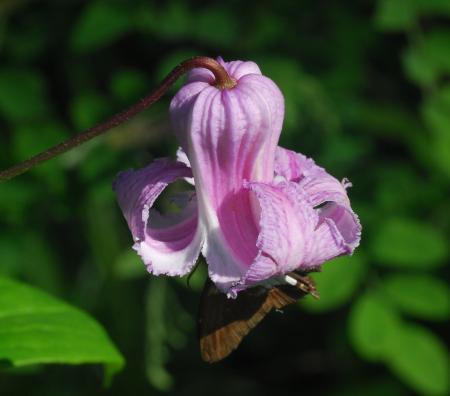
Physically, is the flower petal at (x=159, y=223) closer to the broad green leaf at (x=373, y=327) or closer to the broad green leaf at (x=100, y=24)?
the broad green leaf at (x=373, y=327)

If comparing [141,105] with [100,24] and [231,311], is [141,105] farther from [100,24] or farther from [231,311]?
[100,24]

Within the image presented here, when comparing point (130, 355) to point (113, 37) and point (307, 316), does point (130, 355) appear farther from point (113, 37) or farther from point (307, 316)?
point (113, 37)

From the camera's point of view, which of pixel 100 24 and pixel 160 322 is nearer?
pixel 100 24

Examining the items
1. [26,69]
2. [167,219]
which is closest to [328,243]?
[167,219]

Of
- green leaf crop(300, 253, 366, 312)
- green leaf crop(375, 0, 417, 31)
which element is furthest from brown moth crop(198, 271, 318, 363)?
green leaf crop(375, 0, 417, 31)

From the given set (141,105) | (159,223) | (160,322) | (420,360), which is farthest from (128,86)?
(141,105)

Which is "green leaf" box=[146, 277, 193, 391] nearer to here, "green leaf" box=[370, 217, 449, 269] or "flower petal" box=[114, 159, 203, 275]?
"green leaf" box=[370, 217, 449, 269]

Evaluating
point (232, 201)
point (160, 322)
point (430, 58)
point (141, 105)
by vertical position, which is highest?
point (141, 105)

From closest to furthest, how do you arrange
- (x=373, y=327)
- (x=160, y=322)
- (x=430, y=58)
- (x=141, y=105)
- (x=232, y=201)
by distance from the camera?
(x=141, y=105) < (x=232, y=201) < (x=373, y=327) < (x=430, y=58) < (x=160, y=322)
